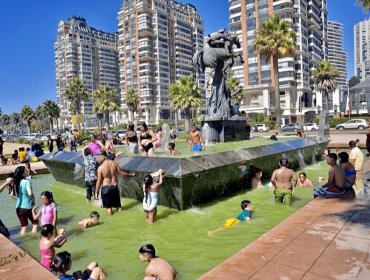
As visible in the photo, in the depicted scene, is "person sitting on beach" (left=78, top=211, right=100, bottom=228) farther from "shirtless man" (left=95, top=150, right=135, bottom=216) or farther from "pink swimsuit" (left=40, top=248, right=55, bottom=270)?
"pink swimsuit" (left=40, top=248, right=55, bottom=270)

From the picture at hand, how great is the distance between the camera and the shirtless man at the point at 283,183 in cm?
845

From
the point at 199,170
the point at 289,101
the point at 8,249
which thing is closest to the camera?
the point at 8,249

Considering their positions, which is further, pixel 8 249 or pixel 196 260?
pixel 196 260

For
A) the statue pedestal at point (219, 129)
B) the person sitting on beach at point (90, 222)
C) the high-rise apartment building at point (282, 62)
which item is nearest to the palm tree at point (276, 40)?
the statue pedestal at point (219, 129)

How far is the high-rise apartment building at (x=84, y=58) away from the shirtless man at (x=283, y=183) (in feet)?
462

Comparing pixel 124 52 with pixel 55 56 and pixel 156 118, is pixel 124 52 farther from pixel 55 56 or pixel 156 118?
pixel 55 56

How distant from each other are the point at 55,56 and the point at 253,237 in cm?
17117

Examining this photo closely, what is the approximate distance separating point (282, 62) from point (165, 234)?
247ft

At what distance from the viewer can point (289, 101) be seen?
247ft

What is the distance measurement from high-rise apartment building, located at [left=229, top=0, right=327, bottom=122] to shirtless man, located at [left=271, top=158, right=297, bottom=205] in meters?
66.9

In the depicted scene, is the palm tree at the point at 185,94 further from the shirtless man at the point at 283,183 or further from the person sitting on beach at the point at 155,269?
the person sitting on beach at the point at 155,269

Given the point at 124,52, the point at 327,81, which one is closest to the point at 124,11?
the point at 124,52

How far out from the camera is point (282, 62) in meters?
75.3

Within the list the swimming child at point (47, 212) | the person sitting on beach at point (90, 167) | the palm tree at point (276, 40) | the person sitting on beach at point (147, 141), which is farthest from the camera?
the palm tree at point (276, 40)
